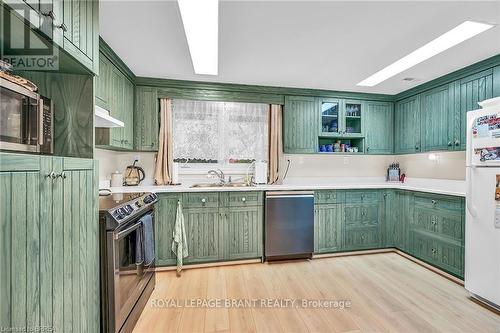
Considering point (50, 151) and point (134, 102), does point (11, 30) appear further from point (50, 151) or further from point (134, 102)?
point (134, 102)

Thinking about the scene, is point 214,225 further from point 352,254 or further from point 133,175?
point 352,254

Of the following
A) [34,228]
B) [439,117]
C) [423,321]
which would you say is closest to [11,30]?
[34,228]

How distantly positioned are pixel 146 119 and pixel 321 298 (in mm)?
3116

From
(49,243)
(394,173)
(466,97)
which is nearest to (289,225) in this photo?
(394,173)

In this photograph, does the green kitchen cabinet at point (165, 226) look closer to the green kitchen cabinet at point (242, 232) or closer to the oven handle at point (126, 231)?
the green kitchen cabinet at point (242, 232)

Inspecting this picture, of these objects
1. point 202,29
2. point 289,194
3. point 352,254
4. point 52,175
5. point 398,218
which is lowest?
point 352,254

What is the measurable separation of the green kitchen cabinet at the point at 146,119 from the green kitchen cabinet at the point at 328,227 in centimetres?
255

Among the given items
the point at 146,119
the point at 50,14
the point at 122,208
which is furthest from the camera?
the point at 146,119

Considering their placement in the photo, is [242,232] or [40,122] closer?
[40,122]

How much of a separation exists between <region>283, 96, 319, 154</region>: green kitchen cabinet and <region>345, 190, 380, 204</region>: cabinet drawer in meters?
0.88

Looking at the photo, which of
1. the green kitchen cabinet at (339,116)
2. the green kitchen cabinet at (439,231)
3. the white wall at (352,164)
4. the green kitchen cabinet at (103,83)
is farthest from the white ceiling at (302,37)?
the green kitchen cabinet at (439,231)

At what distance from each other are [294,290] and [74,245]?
207 cm

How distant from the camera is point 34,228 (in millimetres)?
1002

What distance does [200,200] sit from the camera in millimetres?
3039
